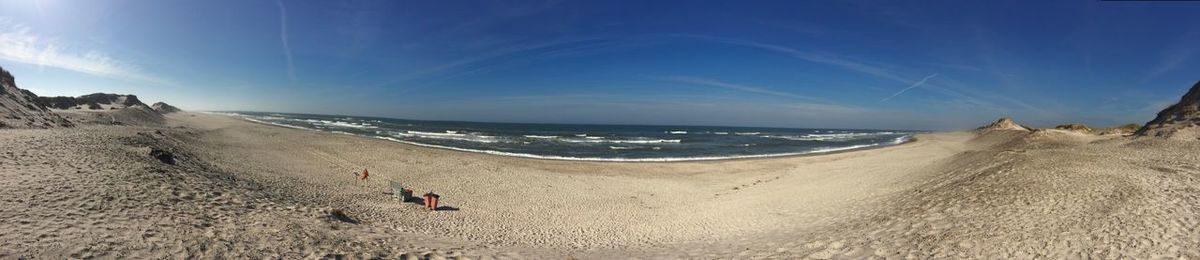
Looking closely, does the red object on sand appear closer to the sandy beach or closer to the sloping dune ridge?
the sandy beach

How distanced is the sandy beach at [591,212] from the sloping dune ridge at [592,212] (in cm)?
5

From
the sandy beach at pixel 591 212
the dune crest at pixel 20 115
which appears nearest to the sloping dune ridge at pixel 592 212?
the sandy beach at pixel 591 212

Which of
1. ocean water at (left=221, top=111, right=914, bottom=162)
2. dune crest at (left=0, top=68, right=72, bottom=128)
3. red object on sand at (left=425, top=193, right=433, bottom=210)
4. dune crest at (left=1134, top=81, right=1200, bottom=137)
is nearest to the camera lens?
red object on sand at (left=425, top=193, right=433, bottom=210)

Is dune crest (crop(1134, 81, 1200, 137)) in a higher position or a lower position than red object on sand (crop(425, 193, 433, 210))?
higher

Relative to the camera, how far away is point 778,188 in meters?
19.0

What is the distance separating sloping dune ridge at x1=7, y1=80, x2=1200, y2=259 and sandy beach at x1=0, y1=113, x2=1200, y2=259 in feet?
0.16

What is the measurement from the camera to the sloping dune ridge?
24.9 ft

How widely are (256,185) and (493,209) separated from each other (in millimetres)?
7204

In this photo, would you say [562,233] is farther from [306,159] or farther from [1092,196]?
[306,159]

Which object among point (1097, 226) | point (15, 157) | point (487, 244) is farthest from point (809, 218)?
point (15, 157)

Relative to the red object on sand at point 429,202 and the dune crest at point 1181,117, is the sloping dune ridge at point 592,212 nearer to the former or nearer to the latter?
the red object on sand at point 429,202

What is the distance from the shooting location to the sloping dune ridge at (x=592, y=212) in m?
7.59

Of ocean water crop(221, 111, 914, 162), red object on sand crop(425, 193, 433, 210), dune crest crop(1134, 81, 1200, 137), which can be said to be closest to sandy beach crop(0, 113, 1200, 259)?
red object on sand crop(425, 193, 433, 210)

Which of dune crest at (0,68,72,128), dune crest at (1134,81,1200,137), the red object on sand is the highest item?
dune crest at (1134,81,1200,137)
